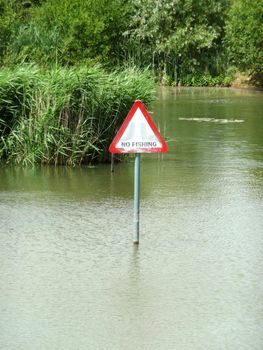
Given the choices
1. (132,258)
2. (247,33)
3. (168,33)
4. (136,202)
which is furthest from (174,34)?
(132,258)

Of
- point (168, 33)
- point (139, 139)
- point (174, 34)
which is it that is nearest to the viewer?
point (139, 139)

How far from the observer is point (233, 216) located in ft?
41.4

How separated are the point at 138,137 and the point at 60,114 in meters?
6.85

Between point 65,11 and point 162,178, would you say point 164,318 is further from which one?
point 65,11

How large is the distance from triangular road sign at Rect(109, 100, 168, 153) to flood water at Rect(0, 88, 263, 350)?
962 mm

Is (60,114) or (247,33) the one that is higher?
→ (247,33)

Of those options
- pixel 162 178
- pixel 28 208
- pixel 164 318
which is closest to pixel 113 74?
pixel 162 178

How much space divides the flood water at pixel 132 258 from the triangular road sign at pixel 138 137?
3.16ft

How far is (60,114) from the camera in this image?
17.2 meters

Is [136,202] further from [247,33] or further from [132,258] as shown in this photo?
[247,33]

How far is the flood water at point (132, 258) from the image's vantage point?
24.5 feet

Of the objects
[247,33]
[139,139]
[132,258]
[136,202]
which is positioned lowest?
[132,258]

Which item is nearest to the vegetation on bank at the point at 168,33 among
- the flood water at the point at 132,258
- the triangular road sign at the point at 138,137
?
the flood water at the point at 132,258

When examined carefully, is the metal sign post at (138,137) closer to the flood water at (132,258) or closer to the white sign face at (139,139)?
the white sign face at (139,139)
